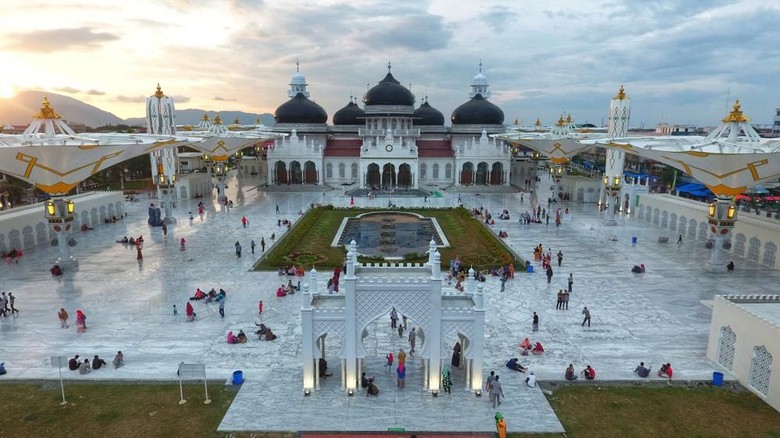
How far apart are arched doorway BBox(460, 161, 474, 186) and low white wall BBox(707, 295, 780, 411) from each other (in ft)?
140

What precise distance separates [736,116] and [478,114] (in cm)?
4135

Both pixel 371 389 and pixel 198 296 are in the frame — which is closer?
pixel 371 389

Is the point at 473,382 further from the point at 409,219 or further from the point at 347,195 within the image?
the point at 347,195

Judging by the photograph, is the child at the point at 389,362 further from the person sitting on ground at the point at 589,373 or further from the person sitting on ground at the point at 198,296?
the person sitting on ground at the point at 198,296

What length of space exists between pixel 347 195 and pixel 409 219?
1374cm

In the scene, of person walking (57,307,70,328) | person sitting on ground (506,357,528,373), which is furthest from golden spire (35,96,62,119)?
person sitting on ground (506,357,528,373)

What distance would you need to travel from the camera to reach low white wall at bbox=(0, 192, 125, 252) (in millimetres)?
27500

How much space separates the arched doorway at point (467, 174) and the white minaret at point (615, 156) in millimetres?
20123

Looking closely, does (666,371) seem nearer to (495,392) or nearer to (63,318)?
(495,392)

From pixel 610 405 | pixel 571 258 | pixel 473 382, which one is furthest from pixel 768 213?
pixel 473 382

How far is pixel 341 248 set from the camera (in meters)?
29.0

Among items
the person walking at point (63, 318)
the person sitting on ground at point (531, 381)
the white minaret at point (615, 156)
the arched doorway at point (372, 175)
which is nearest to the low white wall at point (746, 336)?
the person sitting on ground at point (531, 381)

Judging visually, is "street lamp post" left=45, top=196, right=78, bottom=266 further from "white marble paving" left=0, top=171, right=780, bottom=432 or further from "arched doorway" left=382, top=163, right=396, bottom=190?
"arched doorway" left=382, top=163, right=396, bottom=190

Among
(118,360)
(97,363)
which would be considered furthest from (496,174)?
(97,363)
